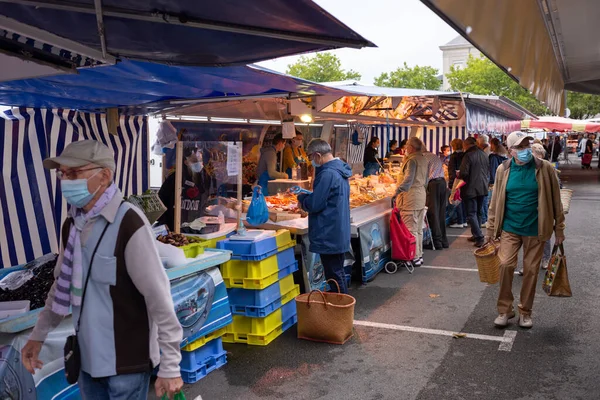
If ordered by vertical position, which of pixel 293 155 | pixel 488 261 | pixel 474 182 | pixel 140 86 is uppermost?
pixel 140 86

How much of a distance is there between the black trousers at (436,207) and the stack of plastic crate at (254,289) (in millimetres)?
5477

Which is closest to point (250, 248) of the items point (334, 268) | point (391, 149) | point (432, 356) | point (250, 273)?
point (250, 273)

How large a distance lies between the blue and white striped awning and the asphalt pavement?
2278 mm

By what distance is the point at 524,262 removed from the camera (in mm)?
6258

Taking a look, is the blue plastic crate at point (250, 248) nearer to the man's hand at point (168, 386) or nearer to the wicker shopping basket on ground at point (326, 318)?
the wicker shopping basket on ground at point (326, 318)

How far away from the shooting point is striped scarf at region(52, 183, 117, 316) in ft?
9.02

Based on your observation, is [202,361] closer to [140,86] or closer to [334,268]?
[334,268]

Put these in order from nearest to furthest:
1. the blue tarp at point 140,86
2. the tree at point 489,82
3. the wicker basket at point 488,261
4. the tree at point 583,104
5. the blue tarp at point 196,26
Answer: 1. the blue tarp at point 196,26
2. the blue tarp at point 140,86
3. the wicker basket at point 488,261
4. the tree at point 583,104
5. the tree at point 489,82

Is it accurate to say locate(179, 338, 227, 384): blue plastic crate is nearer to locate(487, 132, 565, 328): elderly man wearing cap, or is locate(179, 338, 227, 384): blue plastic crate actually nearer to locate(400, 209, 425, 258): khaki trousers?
locate(487, 132, 565, 328): elderly man wearing cap

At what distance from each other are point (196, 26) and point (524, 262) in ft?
14.4

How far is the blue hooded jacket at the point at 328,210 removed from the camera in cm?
642

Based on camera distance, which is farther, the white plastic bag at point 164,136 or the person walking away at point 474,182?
the person walking away at point 474,182

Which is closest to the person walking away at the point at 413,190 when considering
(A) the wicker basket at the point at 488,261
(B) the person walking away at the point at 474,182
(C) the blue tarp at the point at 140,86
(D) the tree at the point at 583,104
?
(B) the person walking away at the point at 474,182

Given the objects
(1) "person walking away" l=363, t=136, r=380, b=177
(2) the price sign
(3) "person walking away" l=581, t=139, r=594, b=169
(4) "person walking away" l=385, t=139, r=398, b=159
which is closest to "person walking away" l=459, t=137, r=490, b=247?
(1) "person walking away" l=363, t=136, r=380, b=177
